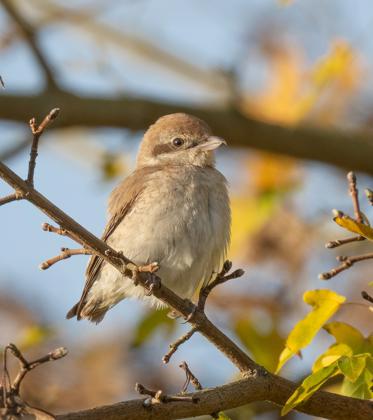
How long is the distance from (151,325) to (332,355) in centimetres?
192

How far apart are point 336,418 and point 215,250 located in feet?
5.31

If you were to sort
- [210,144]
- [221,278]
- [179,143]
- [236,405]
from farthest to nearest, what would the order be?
[179,143] → [210,144] → [221,278] → [236,405]

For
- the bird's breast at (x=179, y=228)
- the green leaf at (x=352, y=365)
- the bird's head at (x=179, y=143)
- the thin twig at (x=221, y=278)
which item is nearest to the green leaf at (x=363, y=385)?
the green leaf at (x=352, y=365)

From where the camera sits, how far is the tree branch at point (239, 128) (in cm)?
818

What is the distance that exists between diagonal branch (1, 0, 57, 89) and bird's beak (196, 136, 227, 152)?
106 inches

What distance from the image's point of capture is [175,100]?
854 cm

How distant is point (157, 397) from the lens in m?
3.29

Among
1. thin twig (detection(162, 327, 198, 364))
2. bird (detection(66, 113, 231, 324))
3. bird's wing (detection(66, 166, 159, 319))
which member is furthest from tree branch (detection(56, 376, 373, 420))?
bird's wing (detection(66, 166, 159, 319))

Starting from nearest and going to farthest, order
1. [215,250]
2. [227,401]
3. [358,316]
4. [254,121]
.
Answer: [227,401], [215,250], [358,316], [254,121]

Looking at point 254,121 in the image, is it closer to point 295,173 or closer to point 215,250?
point 295,173

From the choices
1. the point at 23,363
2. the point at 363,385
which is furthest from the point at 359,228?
the point at 23,363

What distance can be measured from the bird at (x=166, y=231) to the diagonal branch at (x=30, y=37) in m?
2.73

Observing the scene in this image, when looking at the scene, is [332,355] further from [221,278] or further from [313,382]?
[221,278]

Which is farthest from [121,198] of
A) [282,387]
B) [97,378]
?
[282,387]
